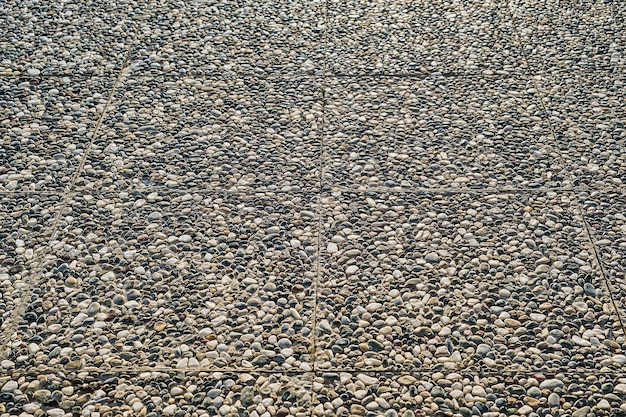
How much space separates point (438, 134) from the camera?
13.9ft

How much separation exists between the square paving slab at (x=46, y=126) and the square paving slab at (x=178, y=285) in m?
0.32

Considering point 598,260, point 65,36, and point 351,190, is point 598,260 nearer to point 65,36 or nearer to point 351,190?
point 351,190

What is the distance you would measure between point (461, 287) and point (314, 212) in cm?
83

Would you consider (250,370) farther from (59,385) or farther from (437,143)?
(437,143)

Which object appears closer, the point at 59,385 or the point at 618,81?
the point at 59,385

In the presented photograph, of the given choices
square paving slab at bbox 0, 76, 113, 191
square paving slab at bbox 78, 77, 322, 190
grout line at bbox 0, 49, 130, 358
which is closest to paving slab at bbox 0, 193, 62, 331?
grout line at bbox 0, 49, 130, 358

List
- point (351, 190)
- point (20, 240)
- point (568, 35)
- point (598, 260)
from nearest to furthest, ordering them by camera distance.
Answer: point (598, 260)
point (20, 240)
point (351, 190)
point (568, 35)

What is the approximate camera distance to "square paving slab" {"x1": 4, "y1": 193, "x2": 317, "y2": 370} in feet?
10.0

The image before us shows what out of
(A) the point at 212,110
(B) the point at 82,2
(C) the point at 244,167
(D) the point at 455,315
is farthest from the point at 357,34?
(D) the point at 455,315

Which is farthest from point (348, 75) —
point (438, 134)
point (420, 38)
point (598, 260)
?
point (598, 260)

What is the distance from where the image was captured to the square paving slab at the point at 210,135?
396cm

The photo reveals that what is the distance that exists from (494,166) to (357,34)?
1691mm

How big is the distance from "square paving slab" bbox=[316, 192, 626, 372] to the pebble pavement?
1 cm

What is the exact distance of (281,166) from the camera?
13.2 feet
